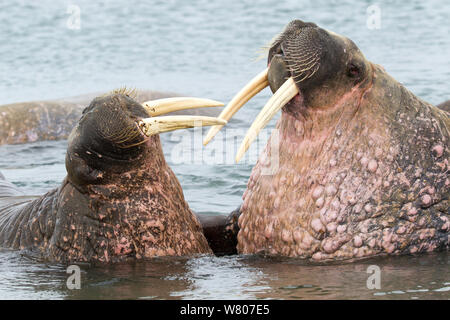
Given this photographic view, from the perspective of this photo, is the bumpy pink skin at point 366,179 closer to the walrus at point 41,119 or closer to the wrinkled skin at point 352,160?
the wrinkled skin at point 352,160

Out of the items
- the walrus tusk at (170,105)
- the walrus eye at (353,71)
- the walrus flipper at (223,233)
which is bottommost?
the walrus flipper at (223,233)

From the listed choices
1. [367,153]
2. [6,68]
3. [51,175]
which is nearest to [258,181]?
[367,153]

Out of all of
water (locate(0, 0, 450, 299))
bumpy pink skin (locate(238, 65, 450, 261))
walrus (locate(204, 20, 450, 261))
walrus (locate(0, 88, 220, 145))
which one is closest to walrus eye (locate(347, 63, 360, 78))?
walrus (locate(204, 20, 450, 261))

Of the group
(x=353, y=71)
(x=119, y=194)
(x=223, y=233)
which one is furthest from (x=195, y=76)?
(x=353, y=71)

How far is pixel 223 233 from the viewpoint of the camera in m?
6.84

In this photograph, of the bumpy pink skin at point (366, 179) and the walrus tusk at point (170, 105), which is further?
the walrus tusk at point (170, 105)

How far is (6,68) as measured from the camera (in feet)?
64.2

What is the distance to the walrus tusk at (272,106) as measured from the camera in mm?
Result: 5568

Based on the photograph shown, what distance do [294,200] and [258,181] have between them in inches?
16.2

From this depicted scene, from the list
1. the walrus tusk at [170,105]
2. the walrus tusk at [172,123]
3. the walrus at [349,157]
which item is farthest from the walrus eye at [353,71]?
the walrus tusk at [170,105]

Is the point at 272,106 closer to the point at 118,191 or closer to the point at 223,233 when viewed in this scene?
the point at 118,191

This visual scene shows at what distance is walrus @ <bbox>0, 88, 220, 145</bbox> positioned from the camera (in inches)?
537

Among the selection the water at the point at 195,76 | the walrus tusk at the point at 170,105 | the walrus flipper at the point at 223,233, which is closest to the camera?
the water at the point at 195,76

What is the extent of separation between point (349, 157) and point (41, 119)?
29.1 ft
